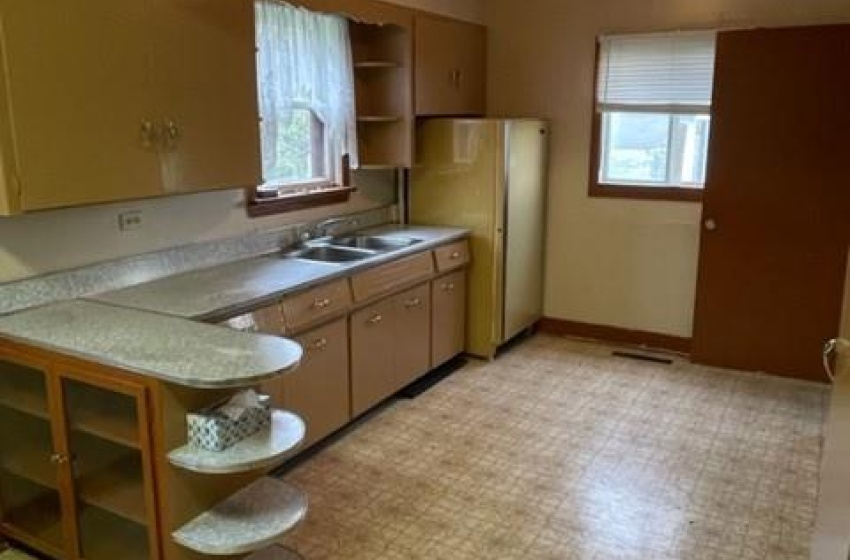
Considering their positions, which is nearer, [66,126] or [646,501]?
[66,126]

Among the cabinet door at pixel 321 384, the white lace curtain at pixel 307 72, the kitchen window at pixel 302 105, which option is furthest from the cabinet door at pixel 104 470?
the white lace curtain at pixel 307 72

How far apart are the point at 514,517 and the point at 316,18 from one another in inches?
103

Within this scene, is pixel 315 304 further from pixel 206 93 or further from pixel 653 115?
pixel 653 115

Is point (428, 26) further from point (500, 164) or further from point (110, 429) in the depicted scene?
point (110, 429)

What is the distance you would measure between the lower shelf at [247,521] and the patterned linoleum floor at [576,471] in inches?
18.2

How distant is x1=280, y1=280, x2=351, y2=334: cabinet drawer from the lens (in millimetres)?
3018

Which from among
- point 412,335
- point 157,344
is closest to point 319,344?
point 412,335

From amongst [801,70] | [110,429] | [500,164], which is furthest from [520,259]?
[110,429]

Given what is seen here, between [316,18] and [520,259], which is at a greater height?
[316,18]

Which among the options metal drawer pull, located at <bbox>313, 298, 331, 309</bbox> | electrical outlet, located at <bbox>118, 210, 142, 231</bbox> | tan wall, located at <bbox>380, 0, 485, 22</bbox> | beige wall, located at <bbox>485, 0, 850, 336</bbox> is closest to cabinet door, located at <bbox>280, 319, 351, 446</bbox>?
metal drawer pull, located at <bbox>313, 298, 331, 309</bbox>

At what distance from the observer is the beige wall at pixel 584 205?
184 inches

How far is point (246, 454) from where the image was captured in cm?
211

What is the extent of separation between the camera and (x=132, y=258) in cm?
301

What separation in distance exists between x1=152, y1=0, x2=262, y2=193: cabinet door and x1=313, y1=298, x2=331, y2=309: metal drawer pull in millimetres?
593
